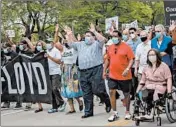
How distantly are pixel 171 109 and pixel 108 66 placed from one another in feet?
5.84

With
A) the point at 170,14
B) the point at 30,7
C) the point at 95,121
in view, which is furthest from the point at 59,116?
the point at 30,7

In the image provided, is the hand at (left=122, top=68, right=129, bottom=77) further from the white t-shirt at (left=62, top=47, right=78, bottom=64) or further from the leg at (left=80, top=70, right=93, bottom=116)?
the white t-shirt at (left=62, top=47, right=78, bottom=64)

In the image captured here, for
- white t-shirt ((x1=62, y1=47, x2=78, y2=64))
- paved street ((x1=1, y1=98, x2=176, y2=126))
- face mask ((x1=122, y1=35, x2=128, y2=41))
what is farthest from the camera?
face mask ((x1=122, y1=35, x2=128, y2=41))

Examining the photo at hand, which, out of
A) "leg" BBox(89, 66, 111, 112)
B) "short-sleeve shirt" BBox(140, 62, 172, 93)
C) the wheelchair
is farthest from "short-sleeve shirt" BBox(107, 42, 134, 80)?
the wheelchair

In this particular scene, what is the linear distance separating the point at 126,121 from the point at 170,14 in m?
4.49

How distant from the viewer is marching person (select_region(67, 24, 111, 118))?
32.9ft

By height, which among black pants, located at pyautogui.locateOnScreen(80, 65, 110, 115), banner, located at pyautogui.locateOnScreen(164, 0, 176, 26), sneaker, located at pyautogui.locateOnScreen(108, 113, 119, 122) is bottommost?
sneaker, located at pyautogui.locateOnScreen(108, 113, 119, 122)

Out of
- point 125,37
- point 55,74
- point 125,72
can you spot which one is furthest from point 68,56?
point 125,72

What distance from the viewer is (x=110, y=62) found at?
9.55 m

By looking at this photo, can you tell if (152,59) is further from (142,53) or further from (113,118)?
(142,53)

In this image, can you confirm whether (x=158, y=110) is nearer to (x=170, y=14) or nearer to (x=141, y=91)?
(x=141, y=91)

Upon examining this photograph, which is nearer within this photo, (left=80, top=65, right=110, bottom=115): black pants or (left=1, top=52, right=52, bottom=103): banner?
(left=80, top=65, right=110, bottom=115): black pants

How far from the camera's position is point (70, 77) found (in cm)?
1108

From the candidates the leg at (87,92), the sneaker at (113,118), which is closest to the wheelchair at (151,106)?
the sneaker at (113,118)
